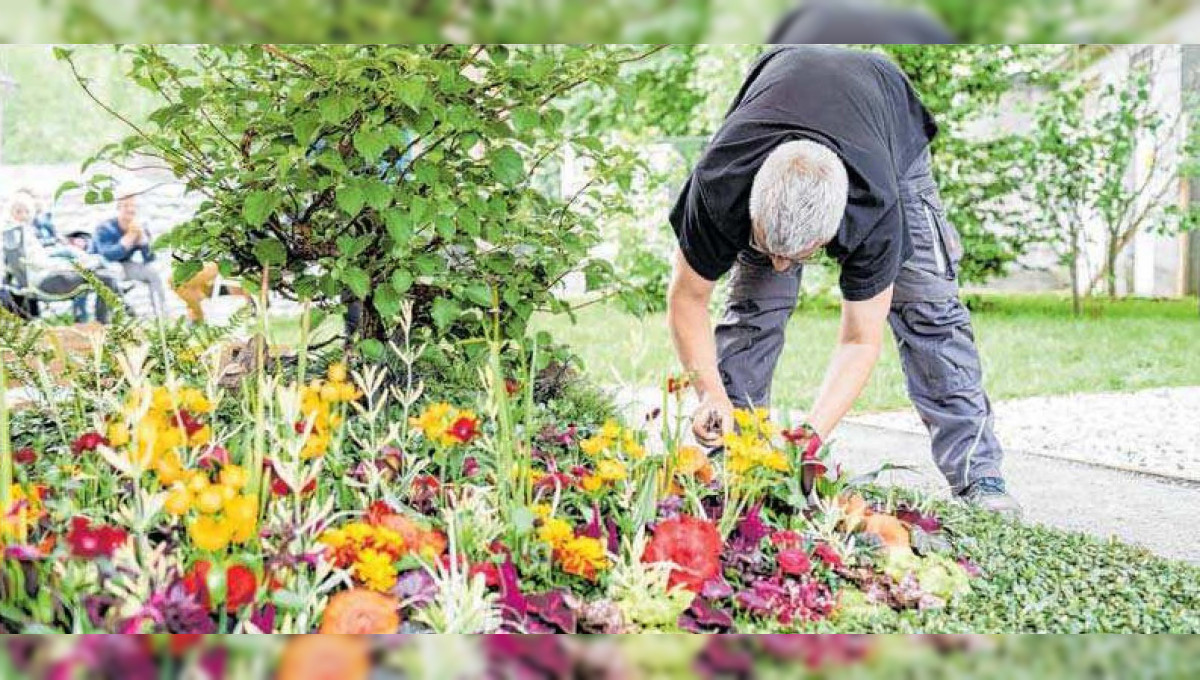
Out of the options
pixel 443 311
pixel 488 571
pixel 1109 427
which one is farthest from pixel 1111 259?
pixel 488 571

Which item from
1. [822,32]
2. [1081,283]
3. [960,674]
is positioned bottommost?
[1081,283]

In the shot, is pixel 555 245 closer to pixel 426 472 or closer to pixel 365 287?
pixel 365 287

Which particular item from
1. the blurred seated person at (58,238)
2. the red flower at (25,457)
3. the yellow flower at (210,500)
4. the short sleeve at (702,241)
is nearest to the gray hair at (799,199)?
the short sleeve at (702,241)

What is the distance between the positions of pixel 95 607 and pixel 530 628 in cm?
44

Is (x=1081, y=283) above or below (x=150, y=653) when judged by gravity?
below

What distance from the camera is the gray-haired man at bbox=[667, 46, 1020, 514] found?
1810 mm

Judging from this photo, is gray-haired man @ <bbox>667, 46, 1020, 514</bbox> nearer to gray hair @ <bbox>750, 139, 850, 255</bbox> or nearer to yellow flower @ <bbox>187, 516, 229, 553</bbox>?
gray hair @ <bbox>750, 139, 850, 255</bbox>

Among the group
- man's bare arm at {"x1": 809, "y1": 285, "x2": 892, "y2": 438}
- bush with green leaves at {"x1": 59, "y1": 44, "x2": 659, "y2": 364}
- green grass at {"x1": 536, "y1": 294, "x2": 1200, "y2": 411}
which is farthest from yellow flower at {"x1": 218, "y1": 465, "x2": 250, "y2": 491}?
green grass at {"x1": 536, "y1": 294, "x2": 1200, "y2": 411}

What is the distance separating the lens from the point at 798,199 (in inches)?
68.0

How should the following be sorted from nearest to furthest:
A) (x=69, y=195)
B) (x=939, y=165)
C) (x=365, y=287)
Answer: (x=365, y=287) → (x=939, y=165) → (x=69, y=195)

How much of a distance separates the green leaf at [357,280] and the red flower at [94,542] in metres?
0.89

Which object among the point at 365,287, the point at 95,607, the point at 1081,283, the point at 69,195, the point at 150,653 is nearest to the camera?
the point at 150,653

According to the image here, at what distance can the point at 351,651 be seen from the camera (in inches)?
19.3

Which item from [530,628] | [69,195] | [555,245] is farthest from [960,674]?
[69,195]
